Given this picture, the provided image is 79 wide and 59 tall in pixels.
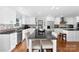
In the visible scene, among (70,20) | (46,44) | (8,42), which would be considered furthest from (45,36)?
(8,42)

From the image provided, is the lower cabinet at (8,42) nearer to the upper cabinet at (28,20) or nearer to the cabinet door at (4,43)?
the cabinet door at (4,43)

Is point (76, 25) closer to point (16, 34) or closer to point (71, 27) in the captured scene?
point (71, 27)

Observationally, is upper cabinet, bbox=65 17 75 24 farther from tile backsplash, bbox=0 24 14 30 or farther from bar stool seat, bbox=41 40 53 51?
tile backsplash, bbox=0 24 14 30

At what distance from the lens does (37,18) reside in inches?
60.2

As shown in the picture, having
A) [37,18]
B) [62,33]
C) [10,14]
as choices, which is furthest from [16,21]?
[62,33]

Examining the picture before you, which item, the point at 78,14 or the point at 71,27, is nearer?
the point at 78,14

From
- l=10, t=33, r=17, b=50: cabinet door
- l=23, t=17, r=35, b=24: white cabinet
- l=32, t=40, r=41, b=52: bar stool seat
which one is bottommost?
l=32, t=40, r=41, b=52: bar stool seat

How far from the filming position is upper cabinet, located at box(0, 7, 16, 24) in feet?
4.63

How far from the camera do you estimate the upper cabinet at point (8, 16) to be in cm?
141

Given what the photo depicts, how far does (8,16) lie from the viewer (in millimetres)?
1499

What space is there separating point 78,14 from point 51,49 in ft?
1.95

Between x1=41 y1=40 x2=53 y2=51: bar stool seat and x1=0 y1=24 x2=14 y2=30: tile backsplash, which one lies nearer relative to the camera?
x1=0 y1=24 x2=14 y2=30: tile backsplash

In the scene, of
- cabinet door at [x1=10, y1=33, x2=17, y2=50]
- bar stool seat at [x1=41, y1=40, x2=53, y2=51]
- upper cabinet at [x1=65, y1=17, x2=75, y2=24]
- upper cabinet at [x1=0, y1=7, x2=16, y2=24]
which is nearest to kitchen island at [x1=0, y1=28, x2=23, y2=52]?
cabinet door at [x1=10, y1=33, x2=17, y2=50]

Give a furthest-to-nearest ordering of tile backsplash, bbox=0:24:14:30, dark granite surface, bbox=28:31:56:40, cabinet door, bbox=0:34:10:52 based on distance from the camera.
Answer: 1. dark granite surface, bbox=28:31:56:40
2. tile backsplash, bbox=0:24:14:30
3. cabinet door, bbox=0:34:10:52
